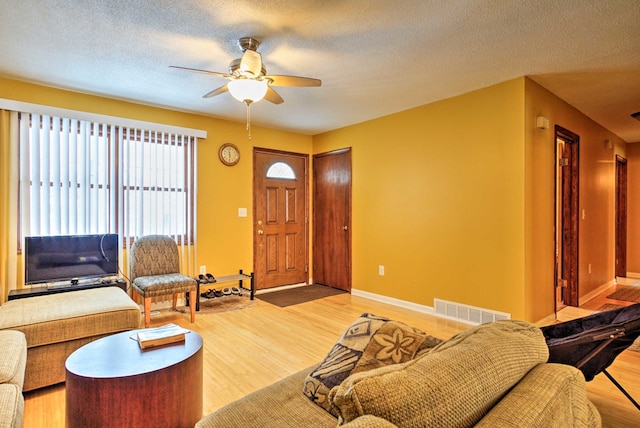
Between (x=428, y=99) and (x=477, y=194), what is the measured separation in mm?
1185

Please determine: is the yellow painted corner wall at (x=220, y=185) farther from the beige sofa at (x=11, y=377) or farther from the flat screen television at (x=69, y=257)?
the beige sofa at (x=11, y=377)

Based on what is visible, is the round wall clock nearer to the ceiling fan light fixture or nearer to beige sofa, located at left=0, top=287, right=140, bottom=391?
the ceiling fan light fixture

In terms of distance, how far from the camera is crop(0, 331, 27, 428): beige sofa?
4.55 feet

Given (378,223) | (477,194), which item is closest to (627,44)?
(477,194)

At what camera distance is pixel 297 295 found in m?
4.82

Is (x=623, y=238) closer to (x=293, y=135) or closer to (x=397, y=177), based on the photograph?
(x=397, y=177)

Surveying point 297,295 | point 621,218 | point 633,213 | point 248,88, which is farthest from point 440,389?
point 633,213

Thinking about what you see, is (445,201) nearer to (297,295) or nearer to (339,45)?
(339,45)

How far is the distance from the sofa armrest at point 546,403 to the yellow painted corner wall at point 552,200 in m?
2.55

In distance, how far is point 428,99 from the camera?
3828mm

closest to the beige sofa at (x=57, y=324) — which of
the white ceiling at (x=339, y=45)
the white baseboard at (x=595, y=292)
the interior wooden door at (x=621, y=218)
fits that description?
the white ceiling at (x=339, y=45)

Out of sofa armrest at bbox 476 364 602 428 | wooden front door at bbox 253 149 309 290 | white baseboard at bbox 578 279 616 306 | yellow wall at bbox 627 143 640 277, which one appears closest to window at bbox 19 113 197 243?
wooden front door at bbox 253 149 309 290

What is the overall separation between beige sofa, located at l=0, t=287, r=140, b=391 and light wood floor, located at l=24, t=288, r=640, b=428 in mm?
165

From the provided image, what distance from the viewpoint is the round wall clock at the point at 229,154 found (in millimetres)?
4664
